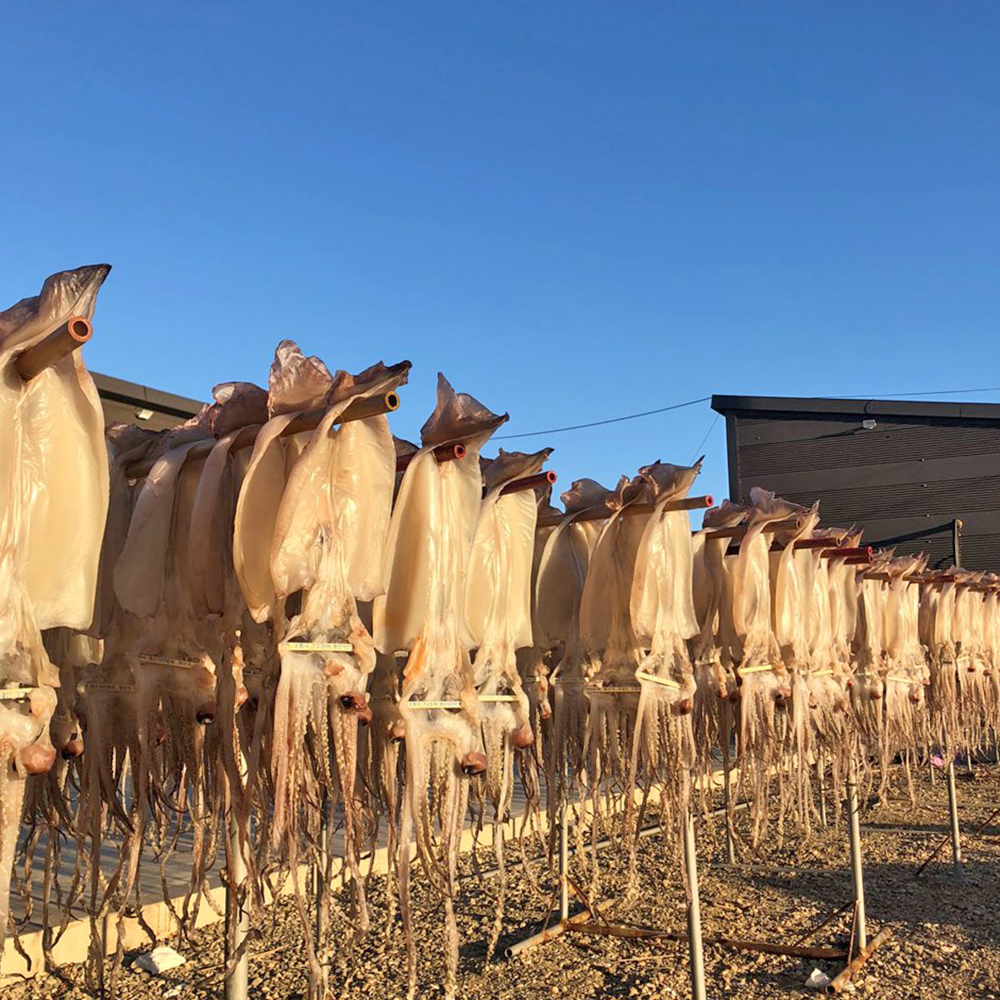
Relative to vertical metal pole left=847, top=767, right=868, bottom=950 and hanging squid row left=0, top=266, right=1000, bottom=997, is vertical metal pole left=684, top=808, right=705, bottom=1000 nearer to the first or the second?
hanging squid row left=0, top=266, right=1000, bottom=997

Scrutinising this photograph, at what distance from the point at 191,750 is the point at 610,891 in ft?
20.9

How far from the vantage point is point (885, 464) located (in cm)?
1923

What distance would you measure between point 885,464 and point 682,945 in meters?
14.3

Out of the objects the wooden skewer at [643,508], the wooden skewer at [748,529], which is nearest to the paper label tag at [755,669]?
the wooden skewer at [748,529]

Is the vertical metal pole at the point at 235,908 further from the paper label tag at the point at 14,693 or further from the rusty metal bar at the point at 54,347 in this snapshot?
the rusty metal bar at the point at 54,347

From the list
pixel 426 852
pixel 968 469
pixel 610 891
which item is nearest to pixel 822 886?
pixel 610 891

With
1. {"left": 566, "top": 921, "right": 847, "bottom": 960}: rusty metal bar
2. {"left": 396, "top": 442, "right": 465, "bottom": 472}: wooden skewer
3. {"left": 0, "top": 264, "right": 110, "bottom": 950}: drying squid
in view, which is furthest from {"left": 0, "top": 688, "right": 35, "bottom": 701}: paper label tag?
{"left": 566, "top": 921, "right": 847, "bottom": 960}: rusty metal bar

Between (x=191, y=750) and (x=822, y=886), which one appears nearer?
(x=191, y=750)

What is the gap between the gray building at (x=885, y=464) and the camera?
60.3ft

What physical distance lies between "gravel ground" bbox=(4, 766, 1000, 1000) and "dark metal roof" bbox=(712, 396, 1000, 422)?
10.2 meters

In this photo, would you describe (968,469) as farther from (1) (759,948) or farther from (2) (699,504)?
(2) (699,504)

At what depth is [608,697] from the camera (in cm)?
427

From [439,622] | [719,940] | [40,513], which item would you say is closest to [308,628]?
[439,622]

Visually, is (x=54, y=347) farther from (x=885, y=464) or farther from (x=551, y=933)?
(x=885, y=464)
